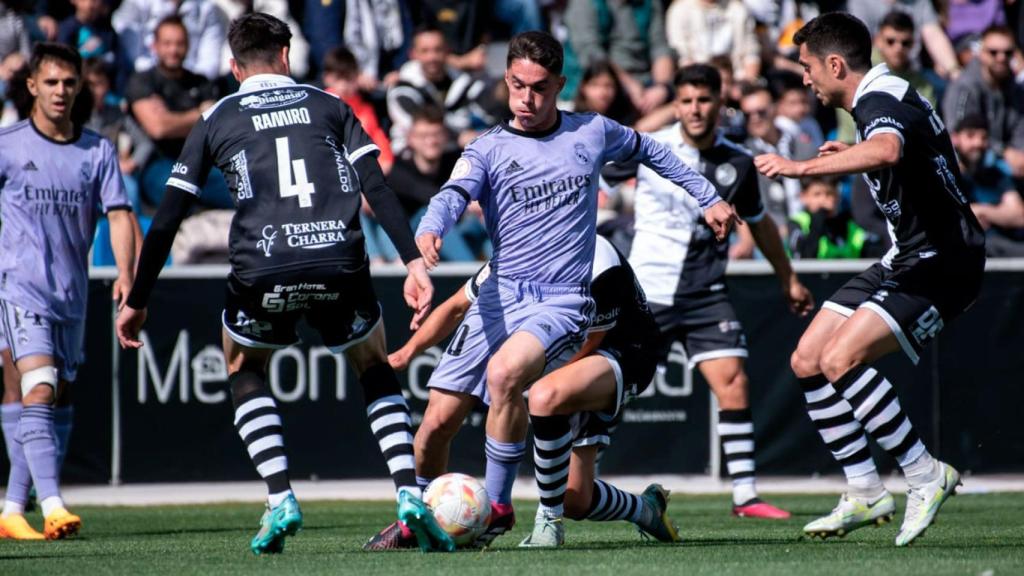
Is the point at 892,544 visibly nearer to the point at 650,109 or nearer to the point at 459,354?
the point at 459,354

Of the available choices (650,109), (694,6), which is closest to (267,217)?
(650,109)

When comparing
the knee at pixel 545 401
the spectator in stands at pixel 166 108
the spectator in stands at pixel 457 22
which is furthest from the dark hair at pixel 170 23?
the knee at pixel 545 401

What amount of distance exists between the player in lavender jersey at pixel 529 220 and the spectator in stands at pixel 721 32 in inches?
363

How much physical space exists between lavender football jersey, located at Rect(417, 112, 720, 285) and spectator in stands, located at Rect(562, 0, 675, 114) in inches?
341

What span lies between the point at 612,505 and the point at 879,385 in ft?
4.64

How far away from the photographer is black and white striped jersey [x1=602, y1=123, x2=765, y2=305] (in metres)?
10.1

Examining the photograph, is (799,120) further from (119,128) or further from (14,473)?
(14,473)

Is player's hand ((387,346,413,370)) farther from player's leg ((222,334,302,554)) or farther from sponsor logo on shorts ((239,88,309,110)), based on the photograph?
sponsor logo on shorts ((239,88,309,110))

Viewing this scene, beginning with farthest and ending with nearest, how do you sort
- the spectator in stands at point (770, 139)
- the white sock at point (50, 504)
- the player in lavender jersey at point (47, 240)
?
the spectator in stands at point (770, 139) → the player in lavender jersey at point (47, 240) → the white sock at point (50, 504)

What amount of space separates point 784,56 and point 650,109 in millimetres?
2378

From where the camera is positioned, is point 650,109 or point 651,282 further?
point 650,109

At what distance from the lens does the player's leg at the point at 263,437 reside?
6.58m

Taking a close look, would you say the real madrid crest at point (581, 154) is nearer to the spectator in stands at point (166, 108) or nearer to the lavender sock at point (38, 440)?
the lavender sock at point (38, 440)

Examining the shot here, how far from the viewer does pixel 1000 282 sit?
12.2 meters
